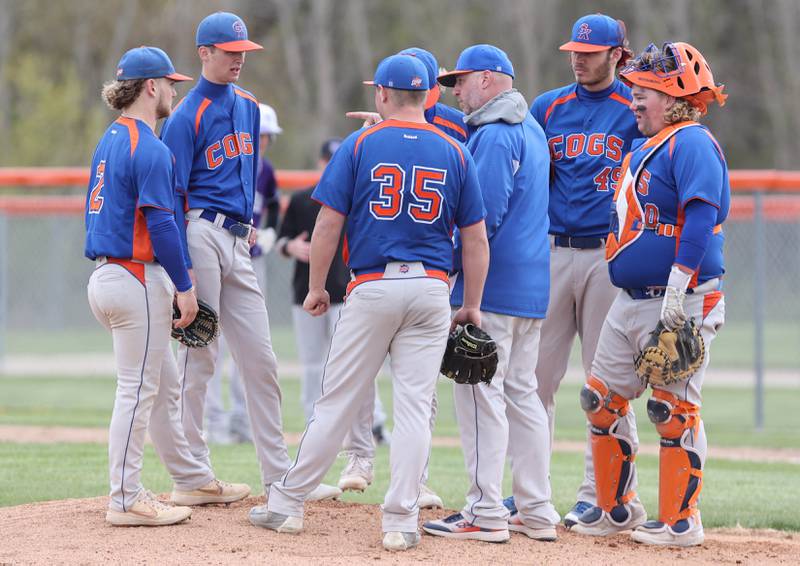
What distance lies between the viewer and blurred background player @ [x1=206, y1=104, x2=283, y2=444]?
9495 millimetres

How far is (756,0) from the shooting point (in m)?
35.7

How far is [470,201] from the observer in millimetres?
5520

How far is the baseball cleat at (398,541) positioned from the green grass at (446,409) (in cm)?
561

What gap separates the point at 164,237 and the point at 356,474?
2.14 meters

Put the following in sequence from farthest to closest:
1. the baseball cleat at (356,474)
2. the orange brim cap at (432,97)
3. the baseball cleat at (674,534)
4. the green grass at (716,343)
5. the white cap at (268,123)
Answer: the green grass at (716,343) < the white cap at (268,123) < the baseball cleat at (356,474) < the orange brim cap at (432,97) < the baseball cleat at (674,534)

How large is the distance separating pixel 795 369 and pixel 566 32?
2091 centimetres

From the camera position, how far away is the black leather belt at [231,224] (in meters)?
6.11

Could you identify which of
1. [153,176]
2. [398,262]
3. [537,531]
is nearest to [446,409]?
[537,531]

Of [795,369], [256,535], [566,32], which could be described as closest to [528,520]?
[256,535]

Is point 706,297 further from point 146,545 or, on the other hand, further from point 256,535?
point 146,545

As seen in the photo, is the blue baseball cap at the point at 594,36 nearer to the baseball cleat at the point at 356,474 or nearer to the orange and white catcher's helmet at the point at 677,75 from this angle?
the orange and white catcher's helmet at the point at 677,75

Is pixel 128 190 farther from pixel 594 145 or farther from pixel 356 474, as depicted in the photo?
pixel 594 145

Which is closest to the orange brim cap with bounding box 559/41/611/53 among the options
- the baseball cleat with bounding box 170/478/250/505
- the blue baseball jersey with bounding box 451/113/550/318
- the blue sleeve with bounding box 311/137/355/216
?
the blue baseball jersey with bounding box 451/113/550/318

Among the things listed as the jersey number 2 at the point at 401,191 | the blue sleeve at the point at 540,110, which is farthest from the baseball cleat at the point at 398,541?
the blue sleeve at the point at 540,110
